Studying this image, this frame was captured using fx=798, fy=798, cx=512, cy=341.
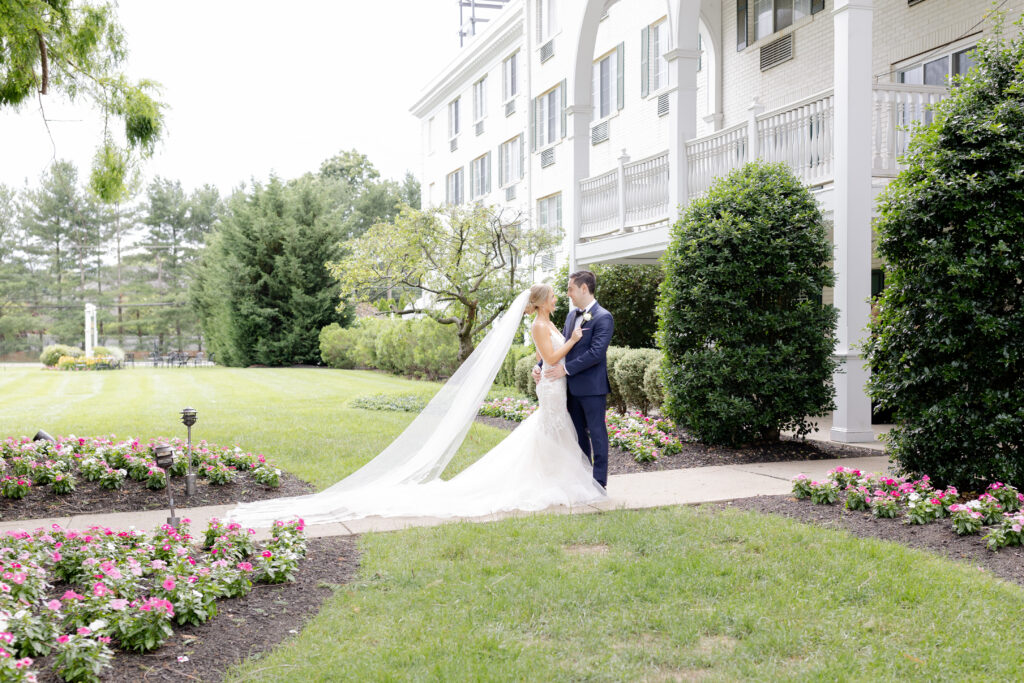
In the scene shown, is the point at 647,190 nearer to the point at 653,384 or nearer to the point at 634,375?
the point at 634,375

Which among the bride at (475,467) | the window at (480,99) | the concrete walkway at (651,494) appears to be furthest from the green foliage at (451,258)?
the window at (480,99)

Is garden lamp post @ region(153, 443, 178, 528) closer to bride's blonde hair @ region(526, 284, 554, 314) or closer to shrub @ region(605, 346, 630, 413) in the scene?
bride's blonde hair @ region(526, 284, 554, 314)

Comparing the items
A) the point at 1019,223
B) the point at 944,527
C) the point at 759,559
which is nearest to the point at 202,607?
the point at 759,559

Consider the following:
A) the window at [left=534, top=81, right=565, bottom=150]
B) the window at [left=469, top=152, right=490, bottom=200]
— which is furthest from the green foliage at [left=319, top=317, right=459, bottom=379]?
the window at [left=534, top=81, right=565, bottom=150]

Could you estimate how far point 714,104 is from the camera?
16.5m

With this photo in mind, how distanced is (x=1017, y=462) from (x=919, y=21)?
8452 millimetres

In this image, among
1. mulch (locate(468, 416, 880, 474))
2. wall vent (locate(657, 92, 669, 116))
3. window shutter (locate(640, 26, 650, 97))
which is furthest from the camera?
window shutter (locate(640, 26, 650, 97))

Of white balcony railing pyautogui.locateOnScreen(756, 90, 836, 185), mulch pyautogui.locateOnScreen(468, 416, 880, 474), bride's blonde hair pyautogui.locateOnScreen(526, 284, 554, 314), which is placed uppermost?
white balcony railing pyautogui.locateOnScreen(756, 90, 836, 185)

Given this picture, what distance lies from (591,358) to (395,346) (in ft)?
65.7

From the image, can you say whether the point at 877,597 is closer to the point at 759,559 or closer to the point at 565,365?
the point at 759,559

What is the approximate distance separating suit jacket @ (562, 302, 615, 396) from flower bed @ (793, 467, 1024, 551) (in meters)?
1.87

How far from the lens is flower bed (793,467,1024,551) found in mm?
5129

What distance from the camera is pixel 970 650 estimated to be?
139 inches

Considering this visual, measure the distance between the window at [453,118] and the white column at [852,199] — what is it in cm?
2508
